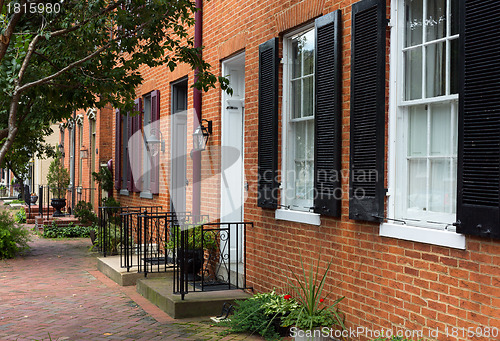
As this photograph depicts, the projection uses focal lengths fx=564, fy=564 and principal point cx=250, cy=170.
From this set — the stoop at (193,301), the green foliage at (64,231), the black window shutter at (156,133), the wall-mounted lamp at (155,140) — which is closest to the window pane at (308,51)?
the stoop at (193,301)

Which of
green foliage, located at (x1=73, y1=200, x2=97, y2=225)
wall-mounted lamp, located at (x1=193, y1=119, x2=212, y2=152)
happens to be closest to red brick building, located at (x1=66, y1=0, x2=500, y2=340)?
wall-mounted lamp, located at (x1=193, y1=119, x2=212, y2=152)

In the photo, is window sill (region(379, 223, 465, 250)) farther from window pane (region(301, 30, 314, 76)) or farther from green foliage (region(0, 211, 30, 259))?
green foliage (region(0, 211, 30, 259))

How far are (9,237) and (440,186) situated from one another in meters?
9.51

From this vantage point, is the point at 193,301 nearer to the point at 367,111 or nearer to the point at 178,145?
the point at 367,111

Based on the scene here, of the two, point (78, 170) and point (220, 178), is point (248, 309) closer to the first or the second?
point (220, 178)

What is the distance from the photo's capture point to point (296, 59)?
6.39 meters

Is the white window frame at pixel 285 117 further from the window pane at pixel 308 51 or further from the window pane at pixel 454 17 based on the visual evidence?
the window pane at pixel 454 17

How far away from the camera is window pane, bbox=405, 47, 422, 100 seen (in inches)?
176

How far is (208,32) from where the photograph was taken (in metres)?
8.65

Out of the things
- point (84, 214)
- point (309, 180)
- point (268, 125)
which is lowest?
point (84, 214)

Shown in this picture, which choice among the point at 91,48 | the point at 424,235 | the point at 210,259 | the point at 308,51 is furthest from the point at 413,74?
the point at 91,48

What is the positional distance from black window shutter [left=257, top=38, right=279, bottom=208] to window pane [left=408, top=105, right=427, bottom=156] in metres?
2.11

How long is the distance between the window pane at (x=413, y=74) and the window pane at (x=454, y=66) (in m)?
0.35

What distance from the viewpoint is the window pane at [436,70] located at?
13.9 feet
